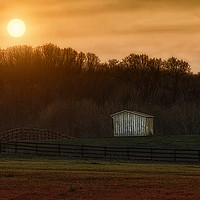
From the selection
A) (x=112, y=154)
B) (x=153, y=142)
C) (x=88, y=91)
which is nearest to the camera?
(x=112, y=154)

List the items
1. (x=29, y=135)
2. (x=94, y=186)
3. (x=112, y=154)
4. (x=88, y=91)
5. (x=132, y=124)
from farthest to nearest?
(x=88, y=91), (x=29, y=135), (x=132, y=124), (x=112, y=154), (x=94, y=186)

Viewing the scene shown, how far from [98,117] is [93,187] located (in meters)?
59.9

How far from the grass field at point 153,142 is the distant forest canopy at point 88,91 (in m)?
18.5

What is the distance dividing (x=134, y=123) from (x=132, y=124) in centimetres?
33

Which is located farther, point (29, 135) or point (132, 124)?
point (29, 135)

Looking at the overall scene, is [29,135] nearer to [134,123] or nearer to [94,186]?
[134,123]

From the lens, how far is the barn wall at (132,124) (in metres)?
63.5

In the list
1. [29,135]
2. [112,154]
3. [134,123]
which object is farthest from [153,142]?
[29,135]

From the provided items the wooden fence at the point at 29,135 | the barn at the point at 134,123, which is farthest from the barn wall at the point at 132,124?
the wooden fence at the point at 29,135

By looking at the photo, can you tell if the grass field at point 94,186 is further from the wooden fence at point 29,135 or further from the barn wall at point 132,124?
the wooden fence at point 29,135

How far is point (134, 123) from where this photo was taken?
64.2 m

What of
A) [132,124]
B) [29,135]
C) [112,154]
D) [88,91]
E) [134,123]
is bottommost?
[112,154]

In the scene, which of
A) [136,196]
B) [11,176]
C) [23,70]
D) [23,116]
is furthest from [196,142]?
[23,70]

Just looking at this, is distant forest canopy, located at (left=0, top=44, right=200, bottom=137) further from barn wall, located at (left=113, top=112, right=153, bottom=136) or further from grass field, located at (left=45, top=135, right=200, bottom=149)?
grass field, located at (left=45, top=135, right=200, bottom=149)
